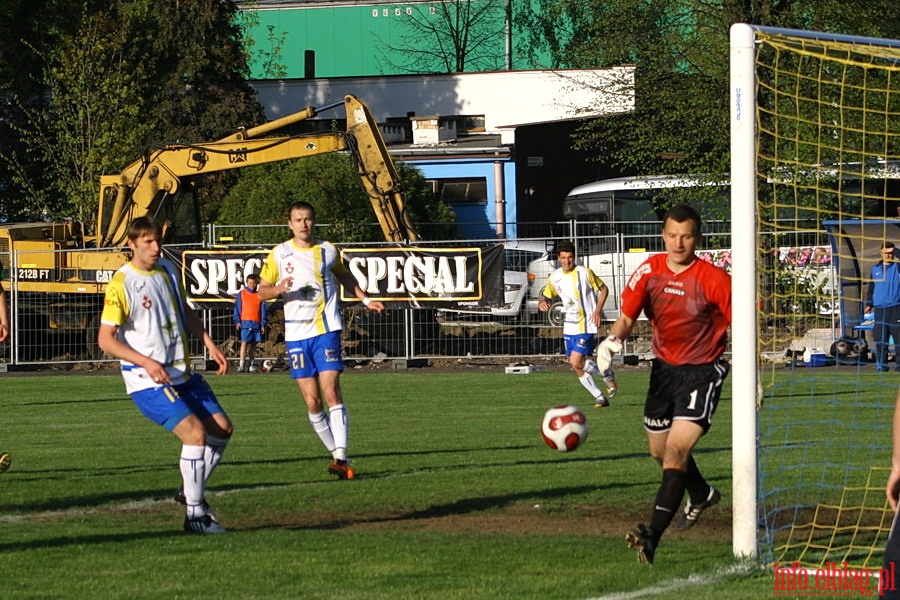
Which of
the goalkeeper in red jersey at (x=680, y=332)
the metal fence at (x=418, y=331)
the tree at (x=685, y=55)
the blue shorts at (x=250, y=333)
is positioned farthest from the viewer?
the tree at (x=685, y=55)

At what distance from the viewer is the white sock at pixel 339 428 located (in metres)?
10.8

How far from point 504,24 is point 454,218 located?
1859cm

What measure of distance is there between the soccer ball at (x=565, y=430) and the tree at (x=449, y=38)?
5065 cm

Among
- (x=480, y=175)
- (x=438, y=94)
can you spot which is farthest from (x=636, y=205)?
(x=438, y=94)

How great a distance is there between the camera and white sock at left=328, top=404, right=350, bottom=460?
1075 cm

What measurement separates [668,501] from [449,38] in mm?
53076

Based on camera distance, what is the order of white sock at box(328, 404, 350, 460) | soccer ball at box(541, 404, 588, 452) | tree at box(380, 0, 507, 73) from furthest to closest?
tree at box(380, 0, 507, 73)
white sock at box(328, 404, 350, 460)
soccer ball at box(541, 404, 588, 452)

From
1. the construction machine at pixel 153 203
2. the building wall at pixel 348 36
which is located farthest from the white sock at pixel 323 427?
the building wall at pixel 348 36

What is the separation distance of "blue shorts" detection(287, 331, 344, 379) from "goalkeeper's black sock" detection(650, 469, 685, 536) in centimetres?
410

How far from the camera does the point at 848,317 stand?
934 inches

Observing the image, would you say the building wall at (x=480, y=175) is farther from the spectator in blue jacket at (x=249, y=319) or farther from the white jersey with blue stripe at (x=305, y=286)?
the white jersey with blue stripe at (x=305, y=286)

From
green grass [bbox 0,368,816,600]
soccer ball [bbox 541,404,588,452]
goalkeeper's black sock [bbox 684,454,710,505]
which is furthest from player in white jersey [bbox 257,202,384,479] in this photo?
goalkeeper's black sock [bbox 684,454,710,505]

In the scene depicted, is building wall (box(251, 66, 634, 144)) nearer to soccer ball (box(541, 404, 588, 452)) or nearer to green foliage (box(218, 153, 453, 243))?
green foliage (box(218, 153, 453, 243))

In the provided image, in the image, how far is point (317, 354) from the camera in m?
10.9
